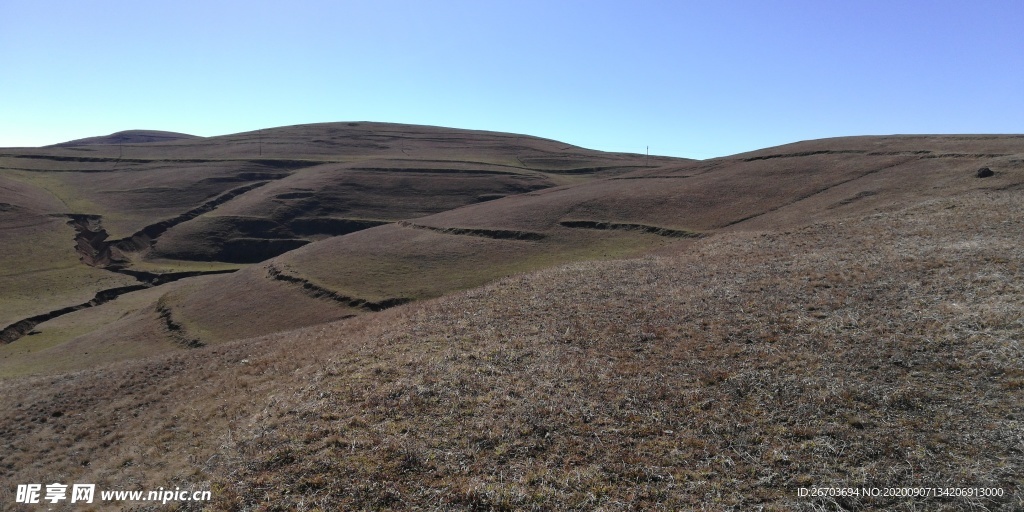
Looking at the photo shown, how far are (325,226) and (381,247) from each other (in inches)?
1487

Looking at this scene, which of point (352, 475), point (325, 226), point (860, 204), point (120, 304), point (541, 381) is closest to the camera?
point (352, 475)

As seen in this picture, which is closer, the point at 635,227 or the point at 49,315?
the point at 49,315

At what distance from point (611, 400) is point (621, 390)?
776mm

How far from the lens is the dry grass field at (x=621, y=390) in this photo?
41.8 feet

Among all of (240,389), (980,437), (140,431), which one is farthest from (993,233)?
(140,431)

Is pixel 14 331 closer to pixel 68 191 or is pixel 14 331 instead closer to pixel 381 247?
pixel 381 247

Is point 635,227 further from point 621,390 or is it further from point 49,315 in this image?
point 49,315

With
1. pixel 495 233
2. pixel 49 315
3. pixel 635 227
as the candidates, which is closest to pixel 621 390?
pixel 635 227

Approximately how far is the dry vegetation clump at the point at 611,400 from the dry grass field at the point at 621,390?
0.09 m

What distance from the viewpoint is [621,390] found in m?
17.4

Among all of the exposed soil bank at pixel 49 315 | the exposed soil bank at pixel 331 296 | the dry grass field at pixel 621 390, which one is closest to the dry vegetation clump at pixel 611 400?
the dry grass field at pixel 621 390

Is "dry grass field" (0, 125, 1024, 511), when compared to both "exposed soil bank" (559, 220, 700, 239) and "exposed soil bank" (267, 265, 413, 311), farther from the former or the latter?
"exposed soil bank" (559, 220, 700, 239)

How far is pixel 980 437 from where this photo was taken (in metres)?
12.7

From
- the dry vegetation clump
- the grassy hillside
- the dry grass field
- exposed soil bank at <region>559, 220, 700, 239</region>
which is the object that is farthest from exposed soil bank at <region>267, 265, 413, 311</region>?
exposed soil bank at <region>559, 220, 700, 239</region>
